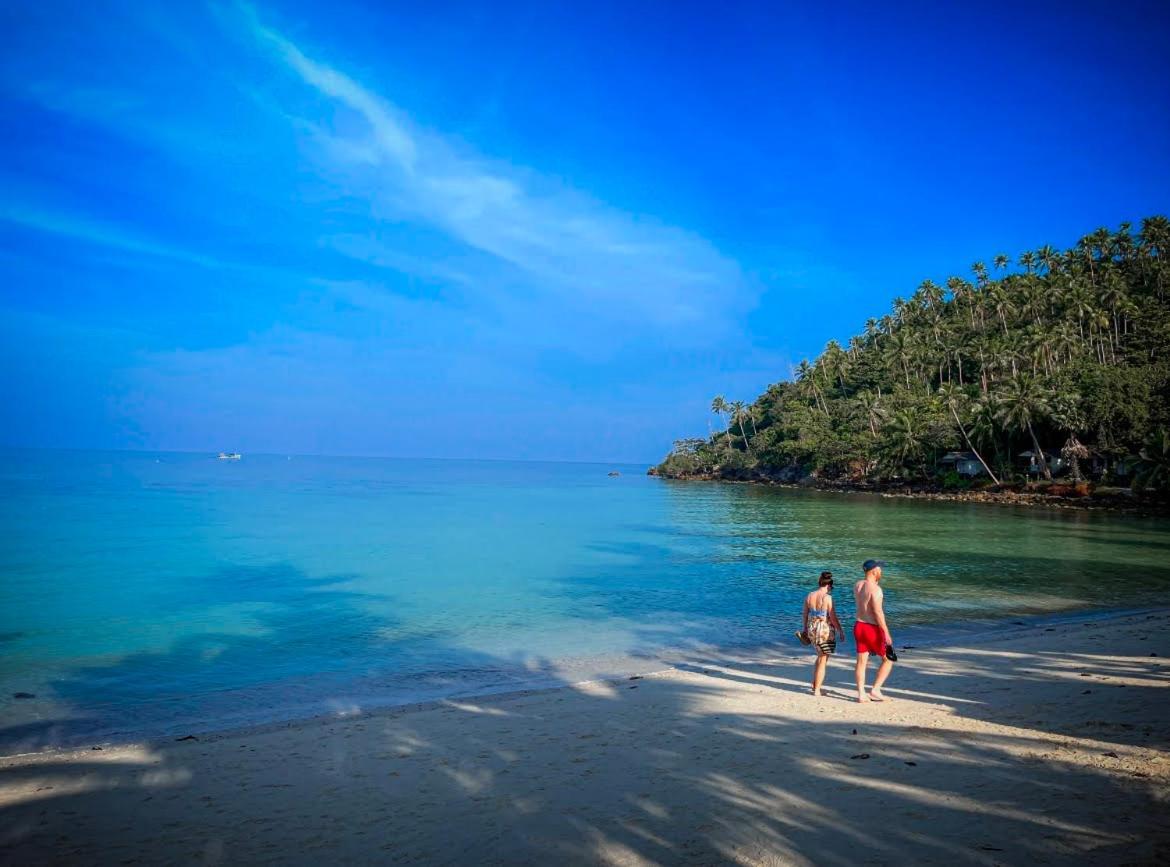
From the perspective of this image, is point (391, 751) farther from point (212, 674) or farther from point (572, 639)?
point (572, 639)


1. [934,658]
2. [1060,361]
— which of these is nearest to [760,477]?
[1060,361]

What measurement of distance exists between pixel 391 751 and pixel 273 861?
112 inches

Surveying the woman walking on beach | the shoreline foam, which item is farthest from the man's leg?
the shoreline foam

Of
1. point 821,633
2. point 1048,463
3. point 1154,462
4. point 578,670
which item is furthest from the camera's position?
point 1048,463

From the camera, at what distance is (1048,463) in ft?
258

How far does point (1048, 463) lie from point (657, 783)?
3523 inches

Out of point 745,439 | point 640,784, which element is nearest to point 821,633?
point 640,784

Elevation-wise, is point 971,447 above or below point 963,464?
above

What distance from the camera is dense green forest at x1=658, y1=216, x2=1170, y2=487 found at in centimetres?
6962

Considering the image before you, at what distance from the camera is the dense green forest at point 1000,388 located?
69.6 meters

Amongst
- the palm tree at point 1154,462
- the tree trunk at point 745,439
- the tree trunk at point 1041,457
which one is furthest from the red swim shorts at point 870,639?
the tree trunk at point 745,439

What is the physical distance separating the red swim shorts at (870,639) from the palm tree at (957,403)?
82037mm

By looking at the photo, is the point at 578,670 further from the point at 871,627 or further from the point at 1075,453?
the point at 1075,453

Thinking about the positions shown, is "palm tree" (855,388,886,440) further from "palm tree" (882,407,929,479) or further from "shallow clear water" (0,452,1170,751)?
"shallow clear water" (0,452,1170,751)
